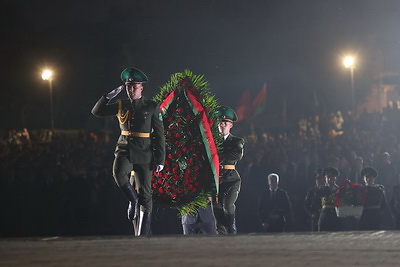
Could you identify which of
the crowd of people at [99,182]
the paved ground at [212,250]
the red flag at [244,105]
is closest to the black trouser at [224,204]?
the crowd of people at [99,182]

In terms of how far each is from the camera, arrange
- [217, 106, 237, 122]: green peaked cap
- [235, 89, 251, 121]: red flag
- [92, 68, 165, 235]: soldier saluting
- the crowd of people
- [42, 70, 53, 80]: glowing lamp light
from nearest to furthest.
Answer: [92, 68, 165, 235]: soldier saluting → [217, 106, 237, 122]: green peaked cap → the crowd of people → [235, 89, 251, 121]: red flag → [42, 70, 53, 80]: glowing lamp light

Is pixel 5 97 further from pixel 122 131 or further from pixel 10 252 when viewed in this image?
pixel 10 252

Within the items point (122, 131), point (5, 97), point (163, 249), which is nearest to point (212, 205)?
point (122, 131)

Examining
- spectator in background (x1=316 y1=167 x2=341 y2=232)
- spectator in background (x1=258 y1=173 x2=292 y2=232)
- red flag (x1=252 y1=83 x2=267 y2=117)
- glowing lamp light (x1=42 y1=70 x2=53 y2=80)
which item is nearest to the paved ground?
spectator in background (x1=316 y1=167 x2=341 y2=232)

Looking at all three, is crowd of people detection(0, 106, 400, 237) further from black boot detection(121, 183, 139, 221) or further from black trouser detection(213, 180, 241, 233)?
black boot detection(121, 183, 139, 221)

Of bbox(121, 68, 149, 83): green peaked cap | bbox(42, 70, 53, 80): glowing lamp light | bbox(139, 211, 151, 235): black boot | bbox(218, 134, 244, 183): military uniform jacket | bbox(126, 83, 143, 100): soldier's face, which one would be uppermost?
bbox(42, 70, 53, 80): glowing lamp light

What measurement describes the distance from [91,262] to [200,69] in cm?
1722

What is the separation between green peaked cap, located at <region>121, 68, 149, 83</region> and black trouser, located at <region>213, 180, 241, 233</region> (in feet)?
4.92

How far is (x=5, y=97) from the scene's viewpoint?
31.4 m

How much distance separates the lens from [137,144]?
8.31 m

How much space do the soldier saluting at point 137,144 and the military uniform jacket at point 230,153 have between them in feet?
2.90

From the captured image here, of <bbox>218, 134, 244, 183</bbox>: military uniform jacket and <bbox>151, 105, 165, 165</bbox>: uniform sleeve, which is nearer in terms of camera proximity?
<bbox>151, 105, 165, 165</bbox>: uniform sleeve

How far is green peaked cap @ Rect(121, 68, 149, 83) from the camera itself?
8.20 m

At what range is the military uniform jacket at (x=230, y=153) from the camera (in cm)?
909
